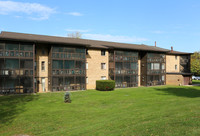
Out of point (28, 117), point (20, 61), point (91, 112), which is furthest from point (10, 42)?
point (91, 112)

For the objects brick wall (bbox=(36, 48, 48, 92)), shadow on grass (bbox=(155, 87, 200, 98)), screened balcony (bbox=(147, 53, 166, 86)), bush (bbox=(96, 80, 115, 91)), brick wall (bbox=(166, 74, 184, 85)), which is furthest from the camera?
brick wall (bbox=(166, 74, 184, 85))

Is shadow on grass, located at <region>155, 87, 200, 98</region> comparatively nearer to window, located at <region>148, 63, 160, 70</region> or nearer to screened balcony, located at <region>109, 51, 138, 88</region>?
screened balcony, located at <region>109, 51, 138, 88</region>

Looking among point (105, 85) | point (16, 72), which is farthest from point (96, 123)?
point (105, 85)

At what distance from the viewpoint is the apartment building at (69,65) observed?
25312 mm

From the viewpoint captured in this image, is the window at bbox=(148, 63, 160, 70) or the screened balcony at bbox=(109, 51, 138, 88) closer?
the screened balcony at bbox=(109, 51, 138, 88)

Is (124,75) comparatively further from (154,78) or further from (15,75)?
(15,75)

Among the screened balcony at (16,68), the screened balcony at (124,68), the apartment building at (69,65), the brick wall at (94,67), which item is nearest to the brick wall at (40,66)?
the apartment building at (69,65)

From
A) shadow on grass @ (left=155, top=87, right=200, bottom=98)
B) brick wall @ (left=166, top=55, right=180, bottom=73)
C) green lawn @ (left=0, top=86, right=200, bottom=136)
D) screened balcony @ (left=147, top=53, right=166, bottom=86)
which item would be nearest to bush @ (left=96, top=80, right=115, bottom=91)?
shadow on grass @ (left=155, top=87, right=200, bottom=98)

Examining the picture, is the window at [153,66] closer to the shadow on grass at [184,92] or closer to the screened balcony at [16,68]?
the shadow on grass at [184,92]

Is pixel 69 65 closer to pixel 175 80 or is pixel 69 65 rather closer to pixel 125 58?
Result: pixel 125 58

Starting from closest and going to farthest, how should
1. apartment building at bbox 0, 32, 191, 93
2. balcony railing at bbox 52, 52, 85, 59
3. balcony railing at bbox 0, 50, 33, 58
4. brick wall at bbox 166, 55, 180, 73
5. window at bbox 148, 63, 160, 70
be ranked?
balcony railing at bbox 0, 50, 33, 58, apartment building at bbox 0, 32, 191, 93, balcony railing at bbox 52, 52, 85, 59, window at bbox 148, 63, 160, 70, brick wall at bbox 166, 55, 180, 73

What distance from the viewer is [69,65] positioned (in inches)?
1182

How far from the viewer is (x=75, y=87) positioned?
101ft

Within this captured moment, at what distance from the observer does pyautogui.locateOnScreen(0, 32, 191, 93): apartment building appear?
25.3 meters
